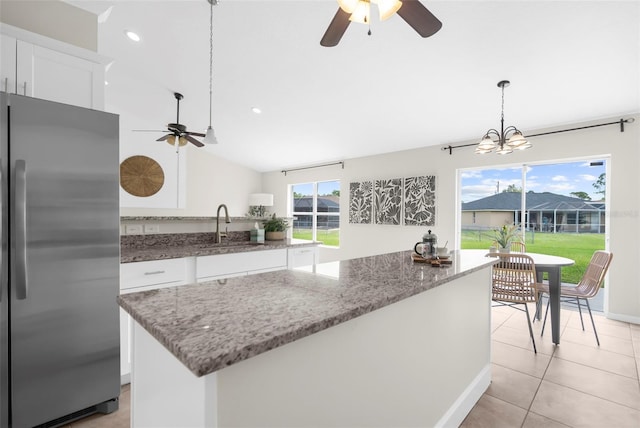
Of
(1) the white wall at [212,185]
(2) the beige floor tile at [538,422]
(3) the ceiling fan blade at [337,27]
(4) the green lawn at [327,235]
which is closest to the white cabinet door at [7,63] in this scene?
(3) the ceiling fan blade at [337,27]

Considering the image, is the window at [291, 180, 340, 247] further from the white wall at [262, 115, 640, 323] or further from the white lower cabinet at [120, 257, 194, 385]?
the white lower cabinet at [120, 257, 194, 385]

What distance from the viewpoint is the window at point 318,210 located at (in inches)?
253

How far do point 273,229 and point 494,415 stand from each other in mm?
2486

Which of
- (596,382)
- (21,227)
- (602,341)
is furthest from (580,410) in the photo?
(21,227)

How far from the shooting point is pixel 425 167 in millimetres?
4891

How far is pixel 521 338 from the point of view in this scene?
2920 millimetres

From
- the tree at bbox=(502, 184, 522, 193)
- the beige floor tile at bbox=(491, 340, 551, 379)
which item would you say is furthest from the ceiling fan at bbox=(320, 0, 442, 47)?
the tree at bbox=(502, 184, 522, 193)

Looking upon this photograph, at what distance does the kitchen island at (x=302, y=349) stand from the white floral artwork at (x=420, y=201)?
10.8ft

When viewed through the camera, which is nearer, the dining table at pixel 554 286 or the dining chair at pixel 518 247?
the dining table at pixel 554 286

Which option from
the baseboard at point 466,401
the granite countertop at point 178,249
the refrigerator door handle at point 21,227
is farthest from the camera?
the granite countertop at point 178,249

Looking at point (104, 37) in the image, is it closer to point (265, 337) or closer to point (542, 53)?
point (265, 337)

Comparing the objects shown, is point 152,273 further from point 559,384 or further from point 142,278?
point 559,384

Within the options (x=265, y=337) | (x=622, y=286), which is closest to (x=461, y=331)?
(x=265, y=337)

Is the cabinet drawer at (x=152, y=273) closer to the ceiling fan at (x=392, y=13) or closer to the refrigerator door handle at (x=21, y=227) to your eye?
the refrigerator door handle at (x=21, y=227)
